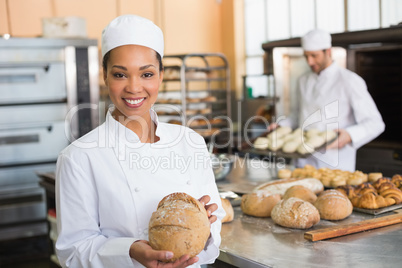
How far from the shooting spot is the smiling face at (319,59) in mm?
3631

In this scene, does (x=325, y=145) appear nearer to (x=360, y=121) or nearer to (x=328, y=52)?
(x=360, y=121)

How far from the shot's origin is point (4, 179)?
435cm

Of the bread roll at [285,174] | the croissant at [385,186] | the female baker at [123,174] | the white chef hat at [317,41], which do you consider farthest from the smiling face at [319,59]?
the female baker at [123,174]

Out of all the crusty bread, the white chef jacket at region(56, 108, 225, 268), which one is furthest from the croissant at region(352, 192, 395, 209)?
the white chef jacket at region(56, 108, 225, 268)

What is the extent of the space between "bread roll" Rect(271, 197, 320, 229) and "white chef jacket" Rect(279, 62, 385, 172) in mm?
1559

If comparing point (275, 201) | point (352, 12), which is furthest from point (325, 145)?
point (352, 12)

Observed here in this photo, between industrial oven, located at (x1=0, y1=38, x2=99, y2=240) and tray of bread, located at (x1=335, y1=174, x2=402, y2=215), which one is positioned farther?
industrial oven, located at (x1=0, y1=38, x2=99, y2=240)

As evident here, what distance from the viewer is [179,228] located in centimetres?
121

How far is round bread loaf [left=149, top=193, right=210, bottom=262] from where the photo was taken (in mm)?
1198

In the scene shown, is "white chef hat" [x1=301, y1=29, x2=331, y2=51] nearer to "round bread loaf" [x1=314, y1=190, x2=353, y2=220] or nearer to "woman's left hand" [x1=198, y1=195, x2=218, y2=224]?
"round bread loaf" [x1=314, y1=190, x2=353, y2=220]

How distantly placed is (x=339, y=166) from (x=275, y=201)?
1.69m

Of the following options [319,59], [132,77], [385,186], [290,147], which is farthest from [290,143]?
[132,77]

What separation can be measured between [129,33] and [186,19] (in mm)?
7121

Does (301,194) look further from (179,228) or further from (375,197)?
(179,228)
